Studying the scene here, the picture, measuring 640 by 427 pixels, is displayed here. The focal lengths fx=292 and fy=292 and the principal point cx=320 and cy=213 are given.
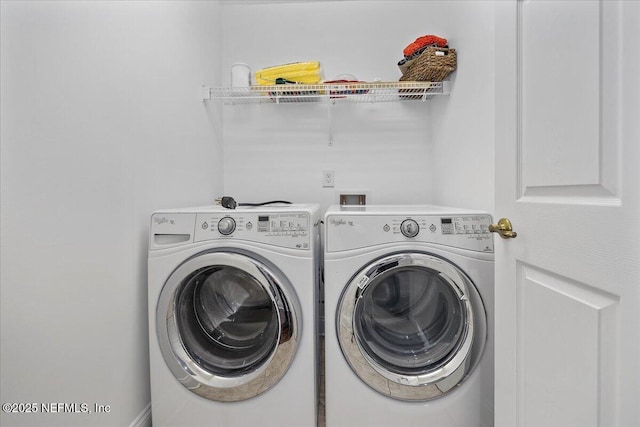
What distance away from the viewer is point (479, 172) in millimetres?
1369

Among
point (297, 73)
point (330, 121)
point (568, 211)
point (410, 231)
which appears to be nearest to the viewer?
point (568, 211)

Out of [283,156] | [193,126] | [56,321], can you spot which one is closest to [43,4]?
[193,126]

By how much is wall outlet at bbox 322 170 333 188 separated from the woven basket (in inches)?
31.6

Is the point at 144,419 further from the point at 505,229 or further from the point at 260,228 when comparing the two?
the point at 505,229

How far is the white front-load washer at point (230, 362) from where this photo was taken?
1.13 m

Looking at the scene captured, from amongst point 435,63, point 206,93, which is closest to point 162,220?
point 206,93

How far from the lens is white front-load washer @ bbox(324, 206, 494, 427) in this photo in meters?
1.09

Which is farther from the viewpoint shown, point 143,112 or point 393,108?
point 393,108

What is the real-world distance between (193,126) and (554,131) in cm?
161

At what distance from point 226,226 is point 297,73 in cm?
108

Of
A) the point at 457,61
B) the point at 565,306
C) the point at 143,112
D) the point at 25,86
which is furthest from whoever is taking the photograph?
the point at 457,61

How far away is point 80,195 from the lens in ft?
3.12

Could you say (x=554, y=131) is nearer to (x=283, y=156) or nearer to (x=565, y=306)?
(x=565, y=306)

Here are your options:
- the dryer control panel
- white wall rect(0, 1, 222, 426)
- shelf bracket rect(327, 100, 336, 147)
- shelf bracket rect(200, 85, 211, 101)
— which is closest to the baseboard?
white wall rect(0, 1, 222, 426)
